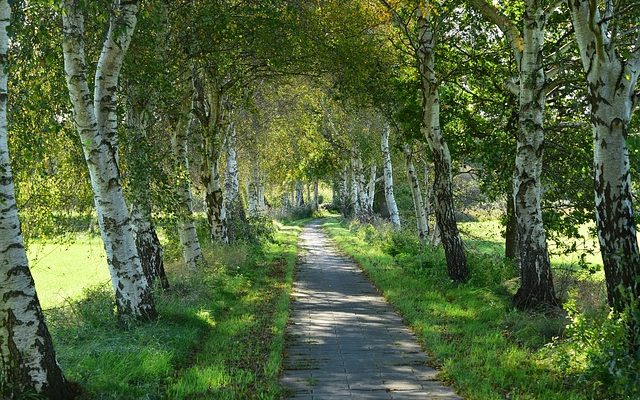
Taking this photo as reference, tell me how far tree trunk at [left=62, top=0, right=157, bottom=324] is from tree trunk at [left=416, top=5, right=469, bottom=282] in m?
7.51

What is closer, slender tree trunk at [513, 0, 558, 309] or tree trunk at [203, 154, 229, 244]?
slender tree trunk at [513, 0, 558, 309]

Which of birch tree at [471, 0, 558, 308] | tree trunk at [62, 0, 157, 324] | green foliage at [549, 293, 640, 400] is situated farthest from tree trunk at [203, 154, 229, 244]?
green foliage at [549, 293, 640, 400]

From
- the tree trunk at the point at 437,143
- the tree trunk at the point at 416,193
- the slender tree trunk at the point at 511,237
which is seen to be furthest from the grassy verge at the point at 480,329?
the tree trunk at the point at 416,193

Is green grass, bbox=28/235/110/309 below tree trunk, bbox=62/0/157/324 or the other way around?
below

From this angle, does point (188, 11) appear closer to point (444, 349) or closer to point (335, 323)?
point (335, 323)

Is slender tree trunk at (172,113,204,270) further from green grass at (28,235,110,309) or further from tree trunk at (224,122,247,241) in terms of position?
tree trunk at (224,122,247,241)

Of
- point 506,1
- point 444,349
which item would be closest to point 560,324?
point 444,349

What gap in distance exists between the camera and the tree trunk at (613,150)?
6.88 meters

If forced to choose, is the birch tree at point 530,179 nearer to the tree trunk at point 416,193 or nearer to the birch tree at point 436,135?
the birch tree at point 436,135

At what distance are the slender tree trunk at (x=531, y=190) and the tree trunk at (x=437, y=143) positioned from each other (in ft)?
10.8

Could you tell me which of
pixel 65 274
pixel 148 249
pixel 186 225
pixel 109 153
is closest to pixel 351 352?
pixel 109 153

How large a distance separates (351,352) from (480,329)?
7.66 feet

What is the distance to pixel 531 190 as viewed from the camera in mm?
10836

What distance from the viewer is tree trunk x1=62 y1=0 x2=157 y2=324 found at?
8852 mm
